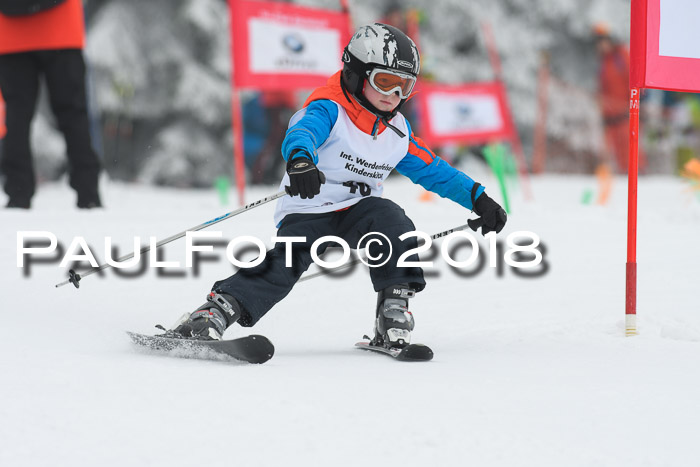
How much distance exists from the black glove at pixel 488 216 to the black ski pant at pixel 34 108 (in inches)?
115

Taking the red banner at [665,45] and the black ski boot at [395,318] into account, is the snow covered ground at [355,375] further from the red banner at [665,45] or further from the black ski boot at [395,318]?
the red banner at [665,45]

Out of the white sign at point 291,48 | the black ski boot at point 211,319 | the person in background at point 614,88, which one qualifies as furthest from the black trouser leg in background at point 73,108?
the person in background at point 614,88

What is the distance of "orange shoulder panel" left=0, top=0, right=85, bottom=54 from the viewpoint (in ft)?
16.0

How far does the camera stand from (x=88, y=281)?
3822 millimetres

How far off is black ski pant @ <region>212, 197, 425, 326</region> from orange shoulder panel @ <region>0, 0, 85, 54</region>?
2.70m

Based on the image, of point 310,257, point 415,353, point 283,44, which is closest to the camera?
point 415,353

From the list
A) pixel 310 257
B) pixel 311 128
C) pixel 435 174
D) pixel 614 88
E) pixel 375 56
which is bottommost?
pixel 310 257

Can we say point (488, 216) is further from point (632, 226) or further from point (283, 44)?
point (283, 44)

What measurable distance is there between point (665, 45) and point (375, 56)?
44.0 inches

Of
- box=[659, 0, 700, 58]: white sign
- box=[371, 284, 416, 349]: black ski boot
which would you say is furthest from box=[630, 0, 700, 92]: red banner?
box=[371, 284, 416, 349]: black ski boot

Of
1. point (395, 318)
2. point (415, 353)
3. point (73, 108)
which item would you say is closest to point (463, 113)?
point (73, 108)

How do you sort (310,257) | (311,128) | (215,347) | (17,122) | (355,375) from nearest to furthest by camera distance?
(355,375) < (215,347) < (311,128) < (310,257) < (17,122)

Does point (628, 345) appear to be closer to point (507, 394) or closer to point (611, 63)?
point (507, 394)

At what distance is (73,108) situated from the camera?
5.05m
